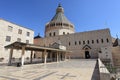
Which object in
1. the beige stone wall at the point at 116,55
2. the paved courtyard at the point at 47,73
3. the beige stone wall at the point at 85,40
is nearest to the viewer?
the paved courtyard at the point at 47,73

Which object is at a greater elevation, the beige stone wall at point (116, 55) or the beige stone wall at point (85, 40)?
the beige stone wall at point (85, 40)

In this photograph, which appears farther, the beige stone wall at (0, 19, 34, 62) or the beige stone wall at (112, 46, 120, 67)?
the beige stone wall at (112, 46, 120, 67)

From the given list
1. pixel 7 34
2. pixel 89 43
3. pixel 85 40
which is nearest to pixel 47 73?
pixel 7 34

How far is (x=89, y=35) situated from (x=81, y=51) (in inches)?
199

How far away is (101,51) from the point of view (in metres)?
22.6

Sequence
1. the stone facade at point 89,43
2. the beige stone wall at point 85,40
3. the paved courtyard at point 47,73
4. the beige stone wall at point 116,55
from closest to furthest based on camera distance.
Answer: the paved courtyard at point 47,73, the beige stone wall at point 116,55, the stone facade at point 89,43, the beige stone wall at point 85,40

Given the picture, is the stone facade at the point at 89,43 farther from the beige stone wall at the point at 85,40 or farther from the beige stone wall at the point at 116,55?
the beige stone wall at the point at 116,55

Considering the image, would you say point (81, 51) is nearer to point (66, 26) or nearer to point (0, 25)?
point (66, 26)

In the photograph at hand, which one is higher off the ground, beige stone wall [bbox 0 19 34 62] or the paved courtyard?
beige stone wall [bbox 0 19 34 62]

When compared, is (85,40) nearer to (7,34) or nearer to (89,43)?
(89,43)

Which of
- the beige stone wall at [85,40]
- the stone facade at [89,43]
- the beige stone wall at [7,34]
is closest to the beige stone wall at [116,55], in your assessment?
the stone facade at [89,43]

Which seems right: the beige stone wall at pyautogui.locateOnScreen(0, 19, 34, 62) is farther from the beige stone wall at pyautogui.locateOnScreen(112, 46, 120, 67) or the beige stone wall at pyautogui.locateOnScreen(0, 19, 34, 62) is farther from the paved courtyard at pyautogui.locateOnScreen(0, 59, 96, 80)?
the beige stone wall at pyautogui.locateOnScreen(112, 46, 120, 67)

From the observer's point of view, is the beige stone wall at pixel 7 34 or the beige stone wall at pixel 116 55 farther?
the beige stone wall at pixel 116 55

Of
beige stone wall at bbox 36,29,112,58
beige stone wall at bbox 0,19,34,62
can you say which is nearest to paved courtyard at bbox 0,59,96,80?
beige stone wall at bbox 0,19,34,62
